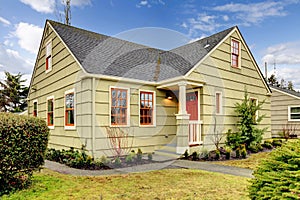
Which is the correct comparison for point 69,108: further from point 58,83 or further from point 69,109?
point 58,83

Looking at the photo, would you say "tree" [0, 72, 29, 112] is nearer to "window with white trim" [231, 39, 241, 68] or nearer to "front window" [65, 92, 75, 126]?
"front window" [65, 92, 75, 126]

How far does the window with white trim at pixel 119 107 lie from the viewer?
884 cm

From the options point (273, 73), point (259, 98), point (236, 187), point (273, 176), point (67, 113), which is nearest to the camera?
point (273, 176)

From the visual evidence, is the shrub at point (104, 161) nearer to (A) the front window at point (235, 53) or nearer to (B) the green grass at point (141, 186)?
(B) the green grass at point (141, 186)

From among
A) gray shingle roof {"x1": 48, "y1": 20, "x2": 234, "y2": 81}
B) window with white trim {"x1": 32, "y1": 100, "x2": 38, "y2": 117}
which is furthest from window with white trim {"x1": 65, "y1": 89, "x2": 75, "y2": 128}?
window with white trim {"x1": 32, "y1": 100, "x2": 38, "y2": 117}

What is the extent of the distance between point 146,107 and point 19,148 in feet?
19.7

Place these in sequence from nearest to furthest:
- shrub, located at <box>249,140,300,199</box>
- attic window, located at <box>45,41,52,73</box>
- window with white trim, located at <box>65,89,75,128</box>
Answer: shrub, located at <box>249,140,300,199</box> < window with white trim, located at <box>65,89,75,128</box> < attic window, located at <box>45,41,52,73</box>

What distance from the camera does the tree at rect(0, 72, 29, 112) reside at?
24.7m

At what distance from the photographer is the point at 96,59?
9.49m

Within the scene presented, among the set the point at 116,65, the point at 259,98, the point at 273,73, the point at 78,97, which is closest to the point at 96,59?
the point at 116,65

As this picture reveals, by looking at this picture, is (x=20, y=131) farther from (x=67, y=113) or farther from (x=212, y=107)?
(x=212, y=107)

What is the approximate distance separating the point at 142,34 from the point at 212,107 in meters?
6.16

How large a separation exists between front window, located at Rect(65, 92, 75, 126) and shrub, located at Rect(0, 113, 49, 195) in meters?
4.65

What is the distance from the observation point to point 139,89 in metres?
9.63
